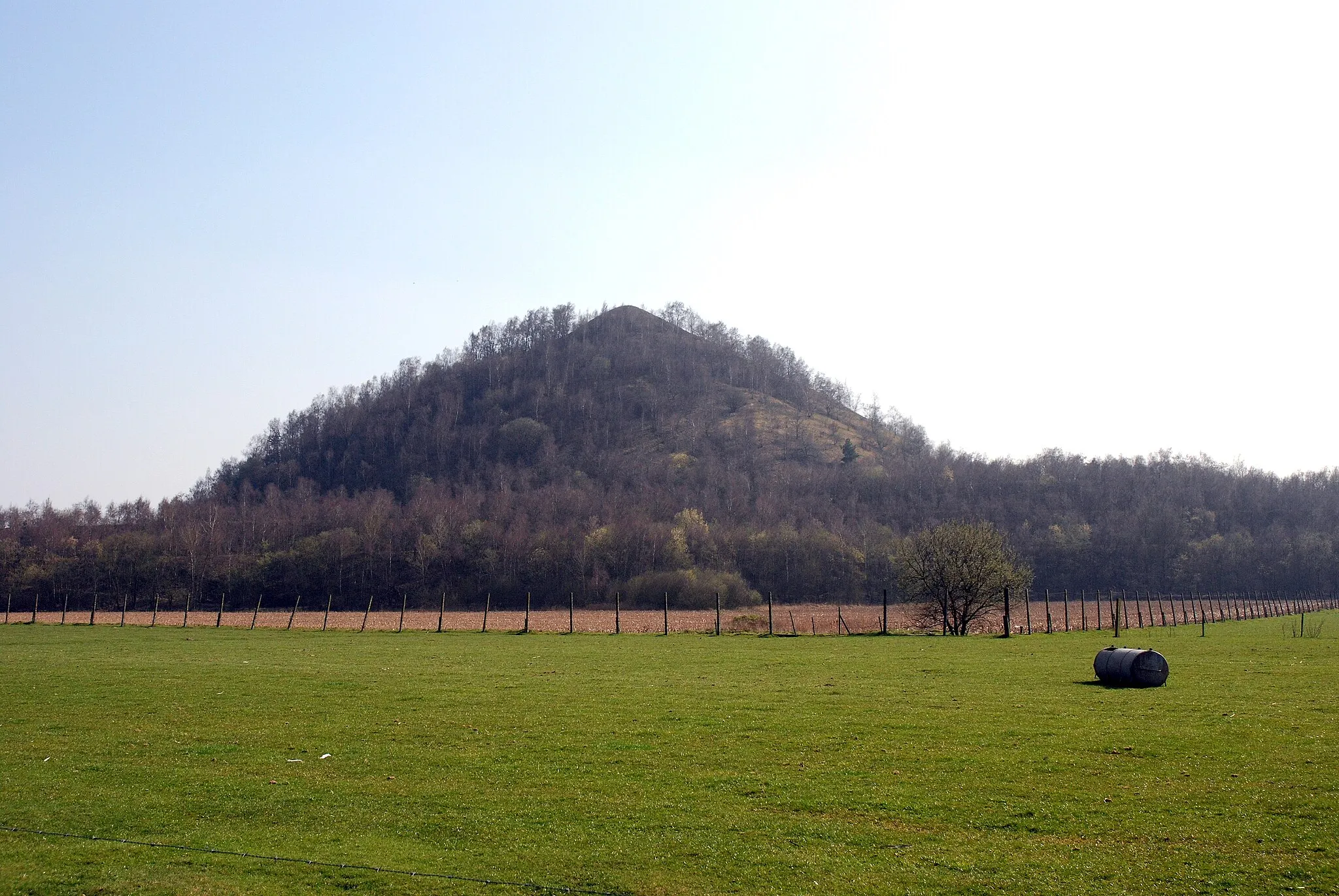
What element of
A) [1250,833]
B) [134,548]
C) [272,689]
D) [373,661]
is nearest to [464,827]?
[1250,833]

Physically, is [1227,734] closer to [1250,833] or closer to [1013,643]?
[1250,833]

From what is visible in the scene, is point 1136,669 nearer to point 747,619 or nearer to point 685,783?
point 685,783

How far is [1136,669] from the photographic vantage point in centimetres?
2516

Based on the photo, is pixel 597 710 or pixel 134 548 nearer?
pixel 597 710

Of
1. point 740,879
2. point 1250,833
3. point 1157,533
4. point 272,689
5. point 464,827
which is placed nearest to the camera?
point 740,879

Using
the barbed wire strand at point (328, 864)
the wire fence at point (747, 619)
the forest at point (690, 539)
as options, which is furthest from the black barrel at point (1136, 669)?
the forest at point (690, 539)

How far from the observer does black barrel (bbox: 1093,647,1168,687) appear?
25.2 meters

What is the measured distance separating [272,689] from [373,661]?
10.2 m

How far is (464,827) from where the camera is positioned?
12.9m

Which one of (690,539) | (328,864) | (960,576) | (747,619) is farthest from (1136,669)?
(690,539)

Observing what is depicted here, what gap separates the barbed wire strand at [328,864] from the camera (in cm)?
1041

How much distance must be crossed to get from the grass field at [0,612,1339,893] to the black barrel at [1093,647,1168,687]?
71 cm

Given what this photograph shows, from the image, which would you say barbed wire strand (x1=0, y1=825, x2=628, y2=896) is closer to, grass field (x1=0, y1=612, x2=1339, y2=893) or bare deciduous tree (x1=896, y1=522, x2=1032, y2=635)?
grass field (x1=0, y1=612, x2=1339, y2=893)

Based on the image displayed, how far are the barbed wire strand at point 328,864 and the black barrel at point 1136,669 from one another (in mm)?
19873
